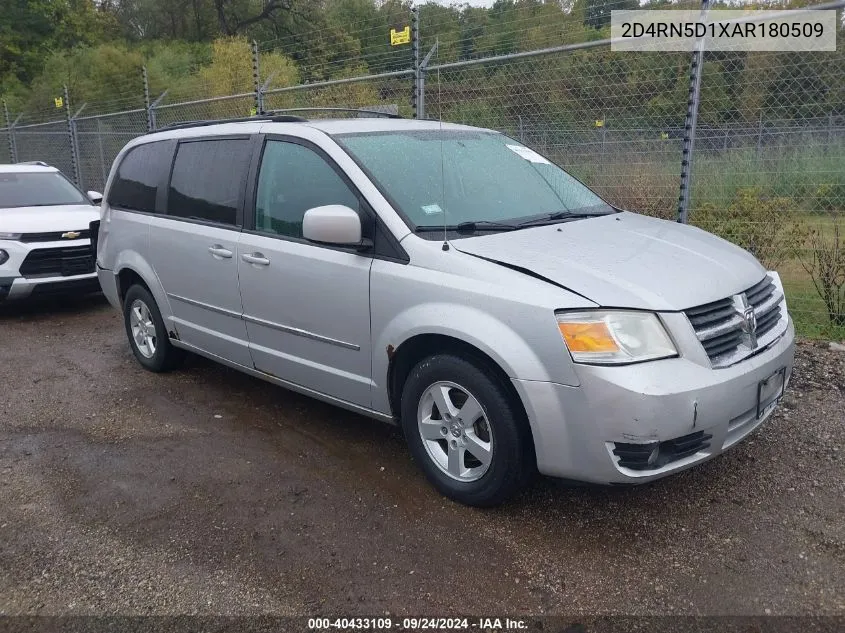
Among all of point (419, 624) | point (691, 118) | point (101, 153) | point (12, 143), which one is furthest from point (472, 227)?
point (12, 143)

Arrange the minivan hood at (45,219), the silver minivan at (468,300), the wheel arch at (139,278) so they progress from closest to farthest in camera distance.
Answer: the silver minivan at (468,300) < the wheel arch at (139,278) < the minivan hood at (45,219)

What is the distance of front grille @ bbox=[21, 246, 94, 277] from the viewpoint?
23.7ft

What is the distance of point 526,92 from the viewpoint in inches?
312

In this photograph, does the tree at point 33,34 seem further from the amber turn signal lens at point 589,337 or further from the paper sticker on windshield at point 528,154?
the amber turn signal lens at point 589,337

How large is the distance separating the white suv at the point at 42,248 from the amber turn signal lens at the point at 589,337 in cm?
625

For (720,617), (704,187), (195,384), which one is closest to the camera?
(720,617)

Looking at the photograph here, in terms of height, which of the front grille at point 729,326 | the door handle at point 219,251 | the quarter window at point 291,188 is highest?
the quarter window at point 291,188

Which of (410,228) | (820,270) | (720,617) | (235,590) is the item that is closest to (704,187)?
(820,270)

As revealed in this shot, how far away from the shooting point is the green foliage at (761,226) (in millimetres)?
6219

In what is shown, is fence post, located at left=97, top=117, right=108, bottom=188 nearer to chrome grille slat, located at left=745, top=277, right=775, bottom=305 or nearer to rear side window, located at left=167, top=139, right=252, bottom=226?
rear side window, located at left=167, top=139, right=252, bottom=226

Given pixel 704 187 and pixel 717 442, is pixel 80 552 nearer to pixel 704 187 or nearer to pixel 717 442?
pixel 717 442

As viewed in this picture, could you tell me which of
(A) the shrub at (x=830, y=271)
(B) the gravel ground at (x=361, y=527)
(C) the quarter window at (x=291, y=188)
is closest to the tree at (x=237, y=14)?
(A) the shrub at (x=830, y=271)

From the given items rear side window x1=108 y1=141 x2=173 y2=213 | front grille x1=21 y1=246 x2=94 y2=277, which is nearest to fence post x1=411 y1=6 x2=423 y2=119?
rear side window x1=108 y1=141 x2=173 y2=213

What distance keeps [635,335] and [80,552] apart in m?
2.54
